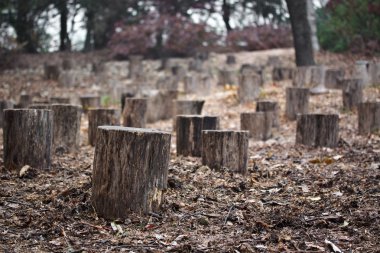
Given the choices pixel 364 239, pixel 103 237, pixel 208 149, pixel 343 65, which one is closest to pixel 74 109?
pixel 208 149

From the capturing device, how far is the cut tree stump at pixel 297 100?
9.36 m

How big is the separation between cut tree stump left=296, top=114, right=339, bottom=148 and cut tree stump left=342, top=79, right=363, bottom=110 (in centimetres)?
244

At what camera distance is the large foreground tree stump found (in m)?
3.98

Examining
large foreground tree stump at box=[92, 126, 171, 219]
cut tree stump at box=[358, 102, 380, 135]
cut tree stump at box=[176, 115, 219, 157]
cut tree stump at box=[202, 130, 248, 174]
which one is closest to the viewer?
large foreground tree stump at box=[92, 126, 171, 219]

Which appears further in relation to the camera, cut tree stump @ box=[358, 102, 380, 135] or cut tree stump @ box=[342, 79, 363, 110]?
cut tree stump @ box=[342, 79, 363, 110]

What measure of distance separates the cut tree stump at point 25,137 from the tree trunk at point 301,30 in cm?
857

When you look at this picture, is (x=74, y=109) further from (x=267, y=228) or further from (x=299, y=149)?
(x=267, y=228)

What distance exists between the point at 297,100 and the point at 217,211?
5.50 m

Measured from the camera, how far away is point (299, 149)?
725cm

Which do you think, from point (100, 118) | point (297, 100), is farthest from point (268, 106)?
point (100, 118)

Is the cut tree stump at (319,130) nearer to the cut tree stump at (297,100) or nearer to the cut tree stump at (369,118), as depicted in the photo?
the cut tree stump at (369,118)

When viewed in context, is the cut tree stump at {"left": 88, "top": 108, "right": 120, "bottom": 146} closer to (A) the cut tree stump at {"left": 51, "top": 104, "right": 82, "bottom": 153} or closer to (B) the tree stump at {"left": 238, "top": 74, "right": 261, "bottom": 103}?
(A) the cut tree stump at {"left": 51, "top": 104, "right": 82, "bottom": 153}

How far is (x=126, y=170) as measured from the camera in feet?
13.1

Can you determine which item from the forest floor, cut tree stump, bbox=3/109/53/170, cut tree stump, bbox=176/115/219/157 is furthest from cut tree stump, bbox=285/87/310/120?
cut tree stump, bbox=3/109/53/170
